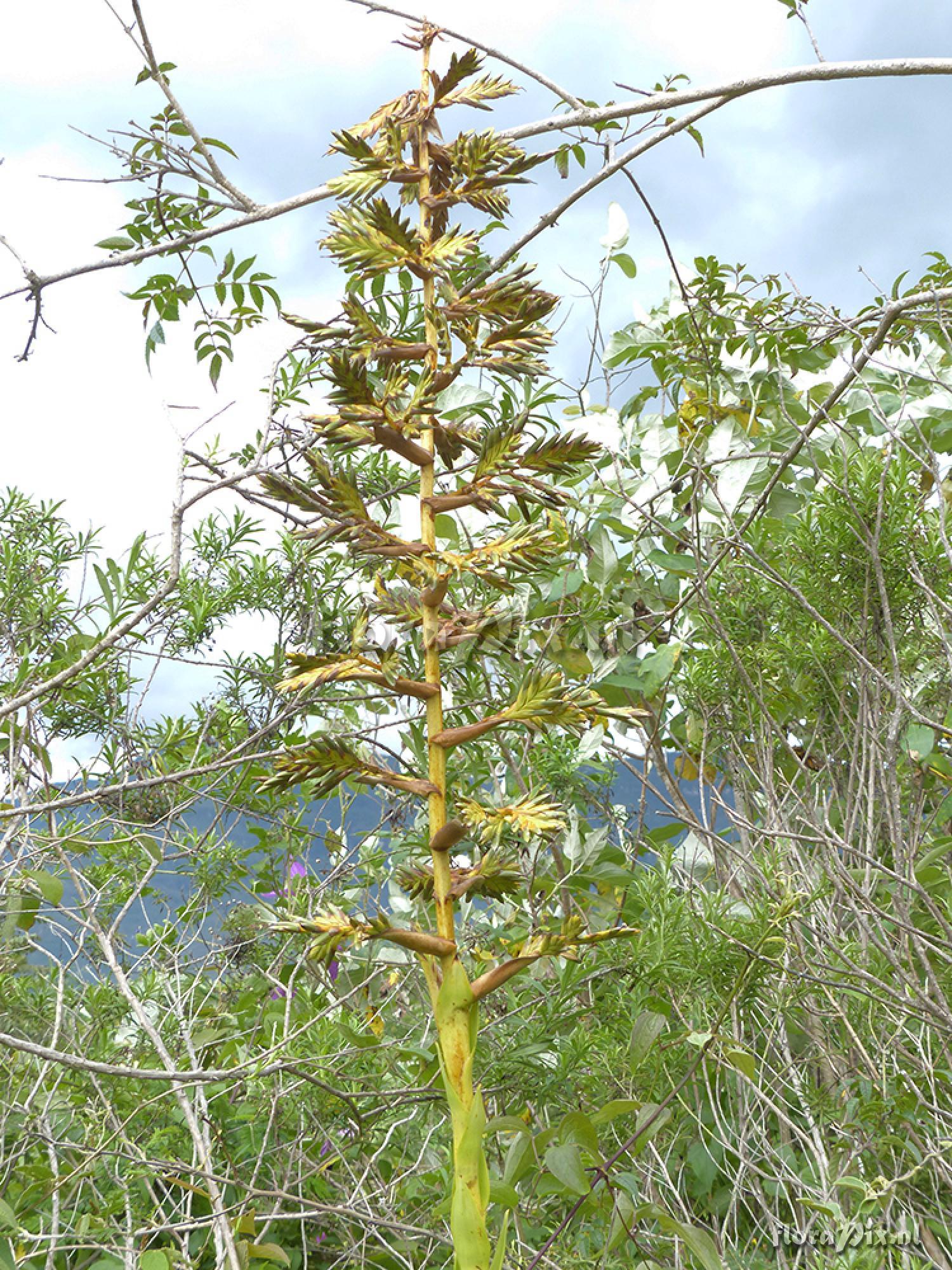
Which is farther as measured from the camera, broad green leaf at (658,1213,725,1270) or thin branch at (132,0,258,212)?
thin branch at (132,0,258,212)

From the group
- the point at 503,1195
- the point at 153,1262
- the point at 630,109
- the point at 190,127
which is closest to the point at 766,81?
the point at 630,109

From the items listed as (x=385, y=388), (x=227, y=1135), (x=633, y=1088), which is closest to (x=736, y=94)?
(x=385, y=388)

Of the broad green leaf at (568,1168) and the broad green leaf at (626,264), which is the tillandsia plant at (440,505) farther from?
the broad green leaf at (626,264)

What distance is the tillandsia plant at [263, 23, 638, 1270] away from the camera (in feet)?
3.07

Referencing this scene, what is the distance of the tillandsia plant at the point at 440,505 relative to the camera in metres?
0.94

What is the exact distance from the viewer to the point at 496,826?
93cm

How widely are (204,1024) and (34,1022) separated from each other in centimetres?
47

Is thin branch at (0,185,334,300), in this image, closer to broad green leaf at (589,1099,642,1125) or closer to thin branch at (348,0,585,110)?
thin branch at (348,0,585,110)

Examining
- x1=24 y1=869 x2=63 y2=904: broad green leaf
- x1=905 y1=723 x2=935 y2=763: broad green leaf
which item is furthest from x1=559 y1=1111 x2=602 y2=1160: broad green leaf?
x1=905 y1=723 x2=935 y2=763: broad green leaf

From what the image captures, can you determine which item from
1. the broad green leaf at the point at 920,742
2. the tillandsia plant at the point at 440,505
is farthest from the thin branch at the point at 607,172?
the broad green leaf at the point at 920,742

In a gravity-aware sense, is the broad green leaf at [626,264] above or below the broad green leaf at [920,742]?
above

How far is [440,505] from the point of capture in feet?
3.46

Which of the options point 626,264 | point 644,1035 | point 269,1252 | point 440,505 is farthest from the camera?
point 626,264

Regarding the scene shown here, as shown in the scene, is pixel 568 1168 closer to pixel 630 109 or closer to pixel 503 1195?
pixel 503 1195
